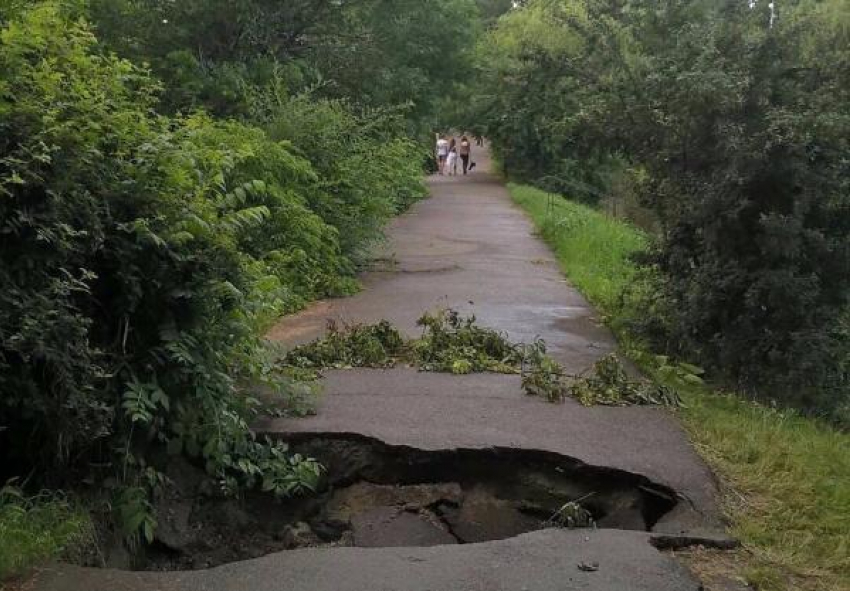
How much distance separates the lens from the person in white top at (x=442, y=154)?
42.7m

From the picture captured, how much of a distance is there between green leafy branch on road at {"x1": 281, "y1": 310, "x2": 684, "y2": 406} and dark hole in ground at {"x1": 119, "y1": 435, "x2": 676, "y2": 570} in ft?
4.09

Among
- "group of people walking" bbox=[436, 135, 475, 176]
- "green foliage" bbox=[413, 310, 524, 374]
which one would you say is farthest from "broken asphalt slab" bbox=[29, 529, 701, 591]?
"group of people walking" bbox=[436, 135, 475, 176]

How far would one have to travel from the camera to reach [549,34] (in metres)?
32.8

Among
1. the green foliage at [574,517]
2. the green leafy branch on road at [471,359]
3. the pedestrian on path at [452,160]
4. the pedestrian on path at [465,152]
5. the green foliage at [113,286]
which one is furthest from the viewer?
the pedestrian on path at [452,160]

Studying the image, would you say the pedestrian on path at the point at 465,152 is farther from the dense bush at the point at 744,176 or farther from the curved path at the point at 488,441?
the dense bush at the point at 744,176

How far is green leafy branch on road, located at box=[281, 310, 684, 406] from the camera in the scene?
269 inches

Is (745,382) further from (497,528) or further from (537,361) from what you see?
(497,528)

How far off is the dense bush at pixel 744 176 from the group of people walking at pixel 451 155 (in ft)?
110

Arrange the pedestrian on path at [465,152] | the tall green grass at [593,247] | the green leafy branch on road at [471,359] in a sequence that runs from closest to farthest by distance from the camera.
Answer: the green leafy branch on road at [471,359]
the tall green grass at [593,247]
the pedestrian on path at [465,152]

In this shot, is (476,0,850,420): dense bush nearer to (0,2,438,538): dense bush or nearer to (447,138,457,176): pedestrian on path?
(0,2,438,538): dense bush

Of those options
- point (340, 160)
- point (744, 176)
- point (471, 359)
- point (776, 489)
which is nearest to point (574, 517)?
point (776, 489)

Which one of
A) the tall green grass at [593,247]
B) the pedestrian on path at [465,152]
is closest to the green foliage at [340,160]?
the tall green grass at [593,247]

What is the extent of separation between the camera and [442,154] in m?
43.1

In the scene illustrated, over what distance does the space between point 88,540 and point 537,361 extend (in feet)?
13.3
